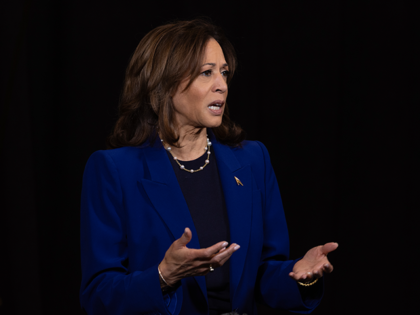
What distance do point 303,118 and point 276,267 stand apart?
3.88ft

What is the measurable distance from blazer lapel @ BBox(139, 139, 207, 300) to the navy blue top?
5 centimetres

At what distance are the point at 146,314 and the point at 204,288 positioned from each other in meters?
0.18

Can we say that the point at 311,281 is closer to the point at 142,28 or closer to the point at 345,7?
the point at 142,28

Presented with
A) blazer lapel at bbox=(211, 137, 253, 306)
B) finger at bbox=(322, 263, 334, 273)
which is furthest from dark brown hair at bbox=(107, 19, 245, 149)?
finger at bbox=(322, 263, 334, 273)

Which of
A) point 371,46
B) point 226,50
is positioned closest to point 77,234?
point 226,50

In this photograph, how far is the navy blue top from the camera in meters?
1.43

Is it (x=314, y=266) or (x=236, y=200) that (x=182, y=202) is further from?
(x=314, y=266)

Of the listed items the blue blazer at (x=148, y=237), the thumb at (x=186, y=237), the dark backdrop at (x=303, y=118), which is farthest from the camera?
the dark backdrop at (x=303, y=118)

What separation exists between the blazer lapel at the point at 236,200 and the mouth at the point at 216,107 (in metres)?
0.16

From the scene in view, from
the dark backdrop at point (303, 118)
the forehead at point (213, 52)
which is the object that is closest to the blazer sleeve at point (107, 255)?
the forehead at point (213, 52)

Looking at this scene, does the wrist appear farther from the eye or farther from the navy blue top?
the eye

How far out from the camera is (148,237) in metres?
1.38

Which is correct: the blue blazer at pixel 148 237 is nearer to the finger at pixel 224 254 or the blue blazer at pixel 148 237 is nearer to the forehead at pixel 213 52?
the finger at pixel 224 254

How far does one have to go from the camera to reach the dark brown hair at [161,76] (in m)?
1.47
